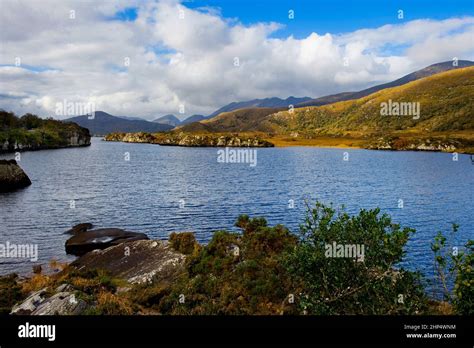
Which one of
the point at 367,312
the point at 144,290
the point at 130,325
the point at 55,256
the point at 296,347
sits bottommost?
the point at 55,256

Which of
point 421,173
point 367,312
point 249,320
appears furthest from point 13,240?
point 421,173

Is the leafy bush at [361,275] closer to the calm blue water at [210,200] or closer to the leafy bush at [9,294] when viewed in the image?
the leafy bush at [9,294]

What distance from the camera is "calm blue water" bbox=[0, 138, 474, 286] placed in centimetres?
5172

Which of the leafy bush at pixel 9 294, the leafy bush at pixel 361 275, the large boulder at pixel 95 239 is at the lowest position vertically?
the large boulder at pixel 95 239

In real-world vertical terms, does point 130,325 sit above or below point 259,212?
above

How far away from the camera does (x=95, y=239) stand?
47125 mm

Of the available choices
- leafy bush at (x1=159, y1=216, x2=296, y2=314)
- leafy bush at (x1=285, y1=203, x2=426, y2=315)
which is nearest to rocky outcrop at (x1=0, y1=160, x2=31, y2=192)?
Answer: leafy bush at (x1=159, y1=216, x2=296, y2=314)

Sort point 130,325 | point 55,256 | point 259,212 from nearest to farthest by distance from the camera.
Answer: point 130,325 → point 55,256 → point 259,212

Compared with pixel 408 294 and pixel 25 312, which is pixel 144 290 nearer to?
pixel 25 312

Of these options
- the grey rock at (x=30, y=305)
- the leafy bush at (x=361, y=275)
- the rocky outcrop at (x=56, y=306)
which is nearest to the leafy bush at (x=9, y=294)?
the grey rock at (x=30, y=305)

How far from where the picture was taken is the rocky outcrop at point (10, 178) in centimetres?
8669

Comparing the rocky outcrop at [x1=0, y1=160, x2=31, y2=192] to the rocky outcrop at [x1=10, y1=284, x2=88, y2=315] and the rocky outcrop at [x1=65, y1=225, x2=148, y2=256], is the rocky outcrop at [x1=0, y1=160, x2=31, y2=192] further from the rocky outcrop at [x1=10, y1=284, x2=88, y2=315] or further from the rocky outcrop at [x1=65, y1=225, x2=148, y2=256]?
the rocky outcrop at [x1=10, y1=284, x2=88, y2=315]

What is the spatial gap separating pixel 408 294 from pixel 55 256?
137 feet

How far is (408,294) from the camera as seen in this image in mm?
13570
